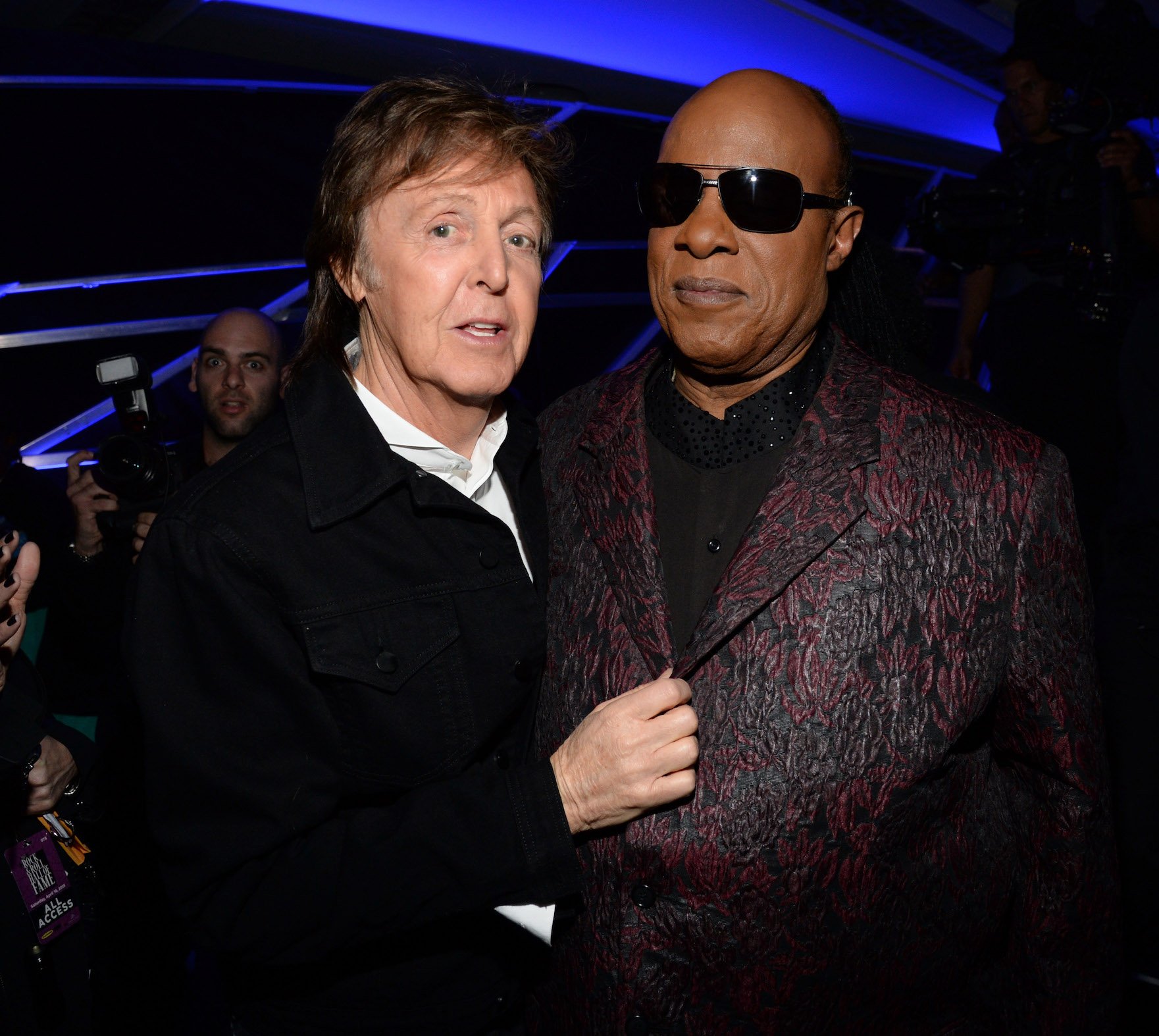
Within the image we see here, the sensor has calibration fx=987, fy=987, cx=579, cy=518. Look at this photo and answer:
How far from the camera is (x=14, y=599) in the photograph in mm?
1973

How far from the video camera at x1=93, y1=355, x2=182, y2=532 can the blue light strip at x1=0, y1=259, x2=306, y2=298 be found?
1725 mm

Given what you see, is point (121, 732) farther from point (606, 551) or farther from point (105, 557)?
point (606, 551)

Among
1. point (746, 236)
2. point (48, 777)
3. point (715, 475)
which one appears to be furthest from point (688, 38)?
point (48, 777)

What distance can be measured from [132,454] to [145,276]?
227 cm

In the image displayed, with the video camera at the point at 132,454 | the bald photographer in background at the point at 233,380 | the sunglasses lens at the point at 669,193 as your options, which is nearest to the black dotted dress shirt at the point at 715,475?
the sunglasses lens at the point at 669,193

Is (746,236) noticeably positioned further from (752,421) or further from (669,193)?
(752,421)

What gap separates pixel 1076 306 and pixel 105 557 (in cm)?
343

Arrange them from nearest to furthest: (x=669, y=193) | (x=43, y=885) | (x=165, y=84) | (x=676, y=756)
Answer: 1. (x=676, y=756)
2. (x=669, y=193)
3. (x=43, y=885)
4. (x=165, y=84)

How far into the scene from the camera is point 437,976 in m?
1.67

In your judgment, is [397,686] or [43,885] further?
[43,885]

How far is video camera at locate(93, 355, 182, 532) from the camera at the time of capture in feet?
9.67

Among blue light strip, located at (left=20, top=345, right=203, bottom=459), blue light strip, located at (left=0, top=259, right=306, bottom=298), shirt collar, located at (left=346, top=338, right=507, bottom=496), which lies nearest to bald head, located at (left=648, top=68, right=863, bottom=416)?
shirt collar, located at (left=346, top=338, right=507, bottom=496)

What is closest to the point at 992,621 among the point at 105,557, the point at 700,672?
the point at 700,672

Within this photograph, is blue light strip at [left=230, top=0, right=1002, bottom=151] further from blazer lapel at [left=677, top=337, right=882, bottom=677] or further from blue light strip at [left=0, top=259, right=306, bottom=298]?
blazer lapel at [left=677, top=337, right=882, bottom=677]
